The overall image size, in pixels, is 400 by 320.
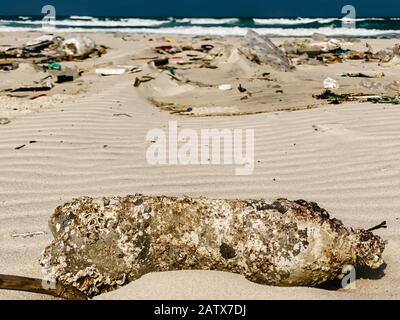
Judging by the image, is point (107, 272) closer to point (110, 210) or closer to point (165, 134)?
point (110, 210)

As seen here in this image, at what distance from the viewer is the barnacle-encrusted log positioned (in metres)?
2.07

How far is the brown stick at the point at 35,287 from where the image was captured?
2055 millimetres

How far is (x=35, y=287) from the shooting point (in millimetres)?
2121

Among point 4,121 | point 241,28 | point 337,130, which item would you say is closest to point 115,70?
point 4,121

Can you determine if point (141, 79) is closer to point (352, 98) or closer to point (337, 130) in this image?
point (352, 98)

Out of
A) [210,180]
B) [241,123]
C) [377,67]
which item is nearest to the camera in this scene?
[210,180]

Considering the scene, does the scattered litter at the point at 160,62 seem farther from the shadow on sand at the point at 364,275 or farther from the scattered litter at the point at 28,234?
the shadow on sand at the point at 364,275

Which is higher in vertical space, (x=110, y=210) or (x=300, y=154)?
(x=110, y=210)

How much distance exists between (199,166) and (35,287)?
2187mm

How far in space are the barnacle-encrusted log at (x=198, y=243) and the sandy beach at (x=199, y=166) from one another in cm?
7
